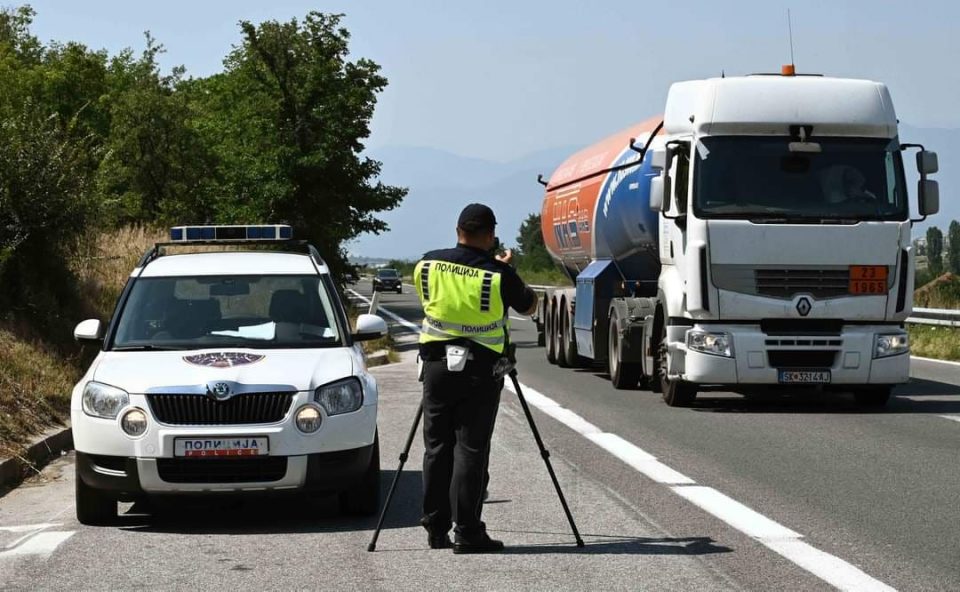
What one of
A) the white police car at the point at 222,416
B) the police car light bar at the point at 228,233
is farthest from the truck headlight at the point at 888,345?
the white police car at the point at 222,416

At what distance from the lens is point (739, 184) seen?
15586 mm

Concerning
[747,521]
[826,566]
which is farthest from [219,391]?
[826,566]

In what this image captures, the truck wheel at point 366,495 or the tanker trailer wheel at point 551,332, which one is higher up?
the tanker trailer wheel at point 551,332

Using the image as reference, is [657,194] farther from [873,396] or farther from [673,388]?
[873,396]

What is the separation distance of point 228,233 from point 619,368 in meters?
8.81

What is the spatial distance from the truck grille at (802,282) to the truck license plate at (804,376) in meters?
0.79

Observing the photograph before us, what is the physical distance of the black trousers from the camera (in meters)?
7.95

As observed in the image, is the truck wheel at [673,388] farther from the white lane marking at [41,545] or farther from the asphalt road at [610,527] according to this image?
the white lane marking at [41,545]

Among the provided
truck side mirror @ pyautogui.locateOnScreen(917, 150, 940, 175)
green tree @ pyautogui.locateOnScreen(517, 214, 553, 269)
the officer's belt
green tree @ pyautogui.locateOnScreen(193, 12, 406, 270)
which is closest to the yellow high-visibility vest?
the officer's belt

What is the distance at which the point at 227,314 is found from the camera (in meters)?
10.0

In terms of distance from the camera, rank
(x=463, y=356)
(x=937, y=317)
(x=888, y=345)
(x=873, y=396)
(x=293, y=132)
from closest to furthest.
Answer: (x=463, y=356), (x=888, y=345), (x=873, y=396), (x=937, y=317), (x=293, y=132)

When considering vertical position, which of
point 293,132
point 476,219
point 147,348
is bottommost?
point 147,348

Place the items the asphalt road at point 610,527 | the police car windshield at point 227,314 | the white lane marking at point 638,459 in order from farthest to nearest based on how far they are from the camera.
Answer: the white lane marking at point 638,459 → the police car windshield at point 227,314 → the asphalt road at point 610,527

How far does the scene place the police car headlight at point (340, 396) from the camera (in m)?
8.84
